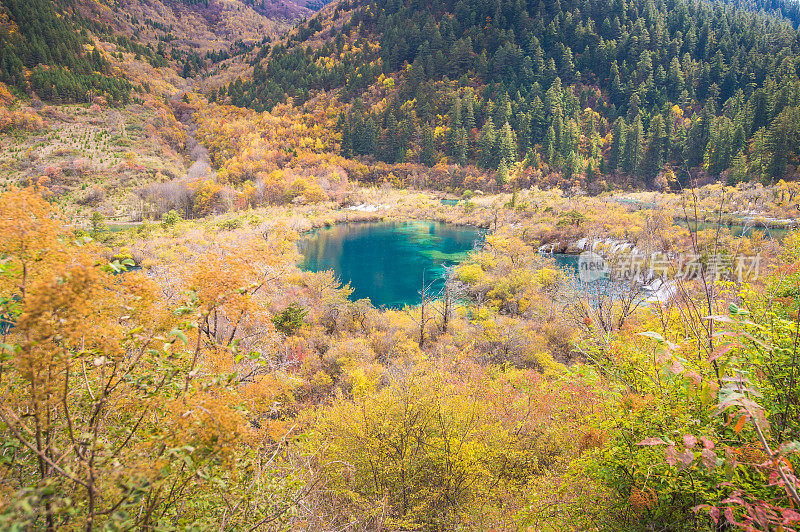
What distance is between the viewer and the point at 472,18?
95750mm

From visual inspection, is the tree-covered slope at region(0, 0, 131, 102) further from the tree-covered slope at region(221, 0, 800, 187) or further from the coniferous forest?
the tree-covered slope at region(221, 0, 800, 187)

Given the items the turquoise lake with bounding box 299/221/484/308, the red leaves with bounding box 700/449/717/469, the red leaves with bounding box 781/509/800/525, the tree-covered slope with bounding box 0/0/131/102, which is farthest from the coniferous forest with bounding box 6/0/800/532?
the tree-covered slope with bounding box 0/0/131/102

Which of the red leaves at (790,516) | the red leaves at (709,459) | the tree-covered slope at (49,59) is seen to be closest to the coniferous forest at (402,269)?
the red leaves at (790,516)

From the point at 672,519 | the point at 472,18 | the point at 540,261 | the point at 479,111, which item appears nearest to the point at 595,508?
the point at 672,519

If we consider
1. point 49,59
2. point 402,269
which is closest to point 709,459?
point 402,269

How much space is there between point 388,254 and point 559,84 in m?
62.8

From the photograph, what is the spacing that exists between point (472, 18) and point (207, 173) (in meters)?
83.4

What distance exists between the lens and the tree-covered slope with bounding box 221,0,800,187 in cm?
5744

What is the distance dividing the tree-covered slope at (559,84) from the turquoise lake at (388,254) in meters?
27.3

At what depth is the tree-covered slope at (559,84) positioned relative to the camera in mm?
57438

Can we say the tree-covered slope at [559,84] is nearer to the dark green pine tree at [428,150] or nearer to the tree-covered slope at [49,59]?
the dark green pine tree at [428,150]

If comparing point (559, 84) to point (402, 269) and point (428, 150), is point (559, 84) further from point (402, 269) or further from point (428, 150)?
point (402, 269)

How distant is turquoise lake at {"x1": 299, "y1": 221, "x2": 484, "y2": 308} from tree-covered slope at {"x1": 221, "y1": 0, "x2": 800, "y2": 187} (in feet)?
89.7

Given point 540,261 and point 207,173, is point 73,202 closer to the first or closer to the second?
point 207,173
